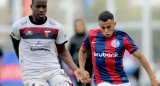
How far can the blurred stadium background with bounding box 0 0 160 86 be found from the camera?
59.4 ft

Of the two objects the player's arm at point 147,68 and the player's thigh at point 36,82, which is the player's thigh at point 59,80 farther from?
the player's arm at point 147,68

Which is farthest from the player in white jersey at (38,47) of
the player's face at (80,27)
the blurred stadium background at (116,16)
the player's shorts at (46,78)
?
the blurred stadium background at (116,16)

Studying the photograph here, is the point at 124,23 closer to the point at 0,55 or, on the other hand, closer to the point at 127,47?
the point at 0,55

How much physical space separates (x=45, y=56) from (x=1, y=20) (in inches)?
473

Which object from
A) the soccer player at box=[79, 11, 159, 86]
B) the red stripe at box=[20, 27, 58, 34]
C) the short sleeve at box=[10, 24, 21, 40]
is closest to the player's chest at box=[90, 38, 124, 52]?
the soccer player at box=[79, 11, 159, 86]

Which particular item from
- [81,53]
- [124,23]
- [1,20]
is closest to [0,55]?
[81,53]

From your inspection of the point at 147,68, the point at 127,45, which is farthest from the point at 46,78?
the point at 147,68

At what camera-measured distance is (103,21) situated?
22.2 feet

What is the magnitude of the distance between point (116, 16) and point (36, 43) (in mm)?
12335

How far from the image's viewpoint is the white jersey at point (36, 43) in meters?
6.42

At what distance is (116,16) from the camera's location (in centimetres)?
1852

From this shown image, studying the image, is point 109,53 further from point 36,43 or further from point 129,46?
point 36,43

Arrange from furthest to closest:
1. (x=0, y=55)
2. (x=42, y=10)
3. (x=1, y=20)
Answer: (x=1, y=20), (x=0, y=55), (x=42, y=10)

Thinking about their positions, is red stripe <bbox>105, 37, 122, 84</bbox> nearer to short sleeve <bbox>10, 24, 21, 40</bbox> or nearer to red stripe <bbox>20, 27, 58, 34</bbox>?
red stripe <bbox>20, 27, 58, 34</bbox>
